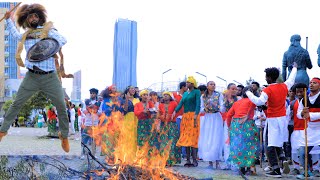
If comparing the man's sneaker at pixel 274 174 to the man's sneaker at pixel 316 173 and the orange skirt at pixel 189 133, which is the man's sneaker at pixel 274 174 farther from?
the orange skirt at pixel 189 133

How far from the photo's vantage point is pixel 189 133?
33.9 feet

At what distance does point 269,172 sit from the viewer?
860cm

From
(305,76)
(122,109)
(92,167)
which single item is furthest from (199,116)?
(92,167)

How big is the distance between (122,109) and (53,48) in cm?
496

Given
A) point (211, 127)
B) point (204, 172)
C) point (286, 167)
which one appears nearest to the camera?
point (286, 167)

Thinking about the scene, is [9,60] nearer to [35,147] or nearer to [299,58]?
[35,147]

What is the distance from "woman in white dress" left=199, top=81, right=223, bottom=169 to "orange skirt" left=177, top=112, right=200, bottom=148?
4.8 inches

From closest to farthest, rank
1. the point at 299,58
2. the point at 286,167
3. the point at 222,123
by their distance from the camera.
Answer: the point at 286,167 → the point at 222,123 → the point at 299,58

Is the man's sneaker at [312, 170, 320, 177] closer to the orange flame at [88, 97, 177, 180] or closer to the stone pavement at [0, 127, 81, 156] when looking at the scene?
the orange flame at [88, 97, 177, 180]

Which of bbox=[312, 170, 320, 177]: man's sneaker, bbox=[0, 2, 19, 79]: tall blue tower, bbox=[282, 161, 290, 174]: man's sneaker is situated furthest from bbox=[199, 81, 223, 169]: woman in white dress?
bbox=[0, 2, 19, 79]: tall blue tower

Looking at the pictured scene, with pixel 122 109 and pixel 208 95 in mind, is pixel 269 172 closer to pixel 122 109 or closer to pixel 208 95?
pixel 208 95

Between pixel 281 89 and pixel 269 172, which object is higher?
pixel 281 89

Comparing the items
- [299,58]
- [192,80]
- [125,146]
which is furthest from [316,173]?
[125,146]

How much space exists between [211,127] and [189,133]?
521 millimetres
